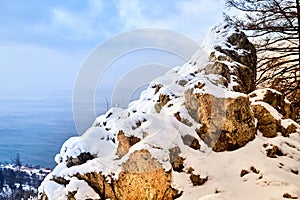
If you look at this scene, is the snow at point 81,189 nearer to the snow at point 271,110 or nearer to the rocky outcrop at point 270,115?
the rocky outcrop at point 270,115

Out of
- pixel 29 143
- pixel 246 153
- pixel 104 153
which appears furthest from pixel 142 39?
pixel 29 143

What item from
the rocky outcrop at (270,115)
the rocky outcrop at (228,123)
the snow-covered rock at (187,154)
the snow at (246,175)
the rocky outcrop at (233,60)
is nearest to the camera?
the snow at (246,175)

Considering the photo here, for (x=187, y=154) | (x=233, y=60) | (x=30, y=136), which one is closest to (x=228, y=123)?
(x=187, y=154)

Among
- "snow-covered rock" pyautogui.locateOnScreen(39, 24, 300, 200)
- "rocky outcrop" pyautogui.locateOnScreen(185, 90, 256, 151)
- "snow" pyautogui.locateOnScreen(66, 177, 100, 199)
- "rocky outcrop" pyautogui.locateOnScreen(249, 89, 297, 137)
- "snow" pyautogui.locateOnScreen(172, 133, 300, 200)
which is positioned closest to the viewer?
"snow" pyautogui.locateOnScreen(172, 133, 300, 200)

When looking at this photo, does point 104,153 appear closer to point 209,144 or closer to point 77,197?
point 77,197

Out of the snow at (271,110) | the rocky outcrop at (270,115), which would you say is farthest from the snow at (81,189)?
the snow at (271,110)

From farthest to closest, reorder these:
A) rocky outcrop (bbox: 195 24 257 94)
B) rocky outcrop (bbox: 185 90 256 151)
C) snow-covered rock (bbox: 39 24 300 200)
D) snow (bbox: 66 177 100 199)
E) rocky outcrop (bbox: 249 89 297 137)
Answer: rocky outcrop (bbox: 195 24 257 94) < rocky outcrop (bbox: 249 89 297 137) < rocky outcrop (bbox: 185 90 256 151) < snow (bbox: 66 177 100 199) < snow-covered rock (bbox: 39 24 300 200)

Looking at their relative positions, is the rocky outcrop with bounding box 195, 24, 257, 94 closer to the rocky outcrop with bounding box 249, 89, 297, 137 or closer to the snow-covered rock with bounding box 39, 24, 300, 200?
the snow-covered rock with bounding box 39, 24, 300, 200

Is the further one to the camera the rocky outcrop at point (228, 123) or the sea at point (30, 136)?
the sea at point (30, 136)

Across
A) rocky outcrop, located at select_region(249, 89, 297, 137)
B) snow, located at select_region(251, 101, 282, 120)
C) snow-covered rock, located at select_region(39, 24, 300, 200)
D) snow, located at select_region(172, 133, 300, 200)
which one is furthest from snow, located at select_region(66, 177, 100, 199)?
snow, located at select_region(251, 101, 282, 120)

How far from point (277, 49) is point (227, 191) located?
315 centimetres

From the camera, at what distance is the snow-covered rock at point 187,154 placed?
3482 mm

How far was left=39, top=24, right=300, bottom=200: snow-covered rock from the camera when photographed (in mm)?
3482

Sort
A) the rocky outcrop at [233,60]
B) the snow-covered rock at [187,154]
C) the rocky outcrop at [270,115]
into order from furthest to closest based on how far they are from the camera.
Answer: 1. the rocky outcrop at [233,60]
2. the rocky outcrop at [270,115]
3. the snow-covered rock at [187,154]
